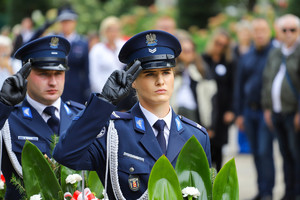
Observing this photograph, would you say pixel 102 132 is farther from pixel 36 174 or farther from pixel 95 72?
pixel 95 72

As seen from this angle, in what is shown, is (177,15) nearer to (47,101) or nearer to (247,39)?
(247,39)

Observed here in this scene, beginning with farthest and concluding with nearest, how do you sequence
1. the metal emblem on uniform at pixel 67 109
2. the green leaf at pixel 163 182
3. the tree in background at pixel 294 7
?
the tree in background at pixel 294 7 < the metal emblem on uniform at pixel 67 109 < the green leaf at pixel 163 182

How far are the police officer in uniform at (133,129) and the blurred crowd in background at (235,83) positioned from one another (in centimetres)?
348

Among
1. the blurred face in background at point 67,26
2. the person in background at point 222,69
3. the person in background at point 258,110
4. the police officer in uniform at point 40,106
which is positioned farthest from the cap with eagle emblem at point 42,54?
the blurred face in background at point 67,26

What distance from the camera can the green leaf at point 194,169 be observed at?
123 inches

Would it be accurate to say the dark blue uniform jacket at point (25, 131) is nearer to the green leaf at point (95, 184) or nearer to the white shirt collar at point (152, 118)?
the green leaf at point (95, 184)

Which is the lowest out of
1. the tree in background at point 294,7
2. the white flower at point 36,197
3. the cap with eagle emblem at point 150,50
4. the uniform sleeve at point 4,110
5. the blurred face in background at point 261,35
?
the white flower at point 36,197

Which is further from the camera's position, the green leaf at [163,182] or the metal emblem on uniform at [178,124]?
the metal emblem on uniform at [178,124]

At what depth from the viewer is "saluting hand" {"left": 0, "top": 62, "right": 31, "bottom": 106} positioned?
316cm

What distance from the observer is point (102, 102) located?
312cm

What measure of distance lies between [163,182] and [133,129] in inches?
23.2

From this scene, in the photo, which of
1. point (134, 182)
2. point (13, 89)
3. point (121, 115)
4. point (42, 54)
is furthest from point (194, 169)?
point (42, 54)

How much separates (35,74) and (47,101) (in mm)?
197

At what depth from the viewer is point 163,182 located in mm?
3004
